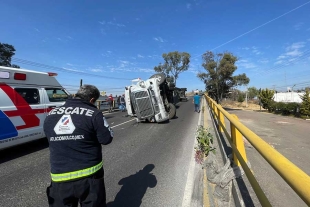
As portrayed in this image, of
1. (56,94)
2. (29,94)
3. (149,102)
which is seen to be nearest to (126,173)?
(29,94)

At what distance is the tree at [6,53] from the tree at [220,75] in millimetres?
31231

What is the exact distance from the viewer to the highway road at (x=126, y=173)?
10.9 ft

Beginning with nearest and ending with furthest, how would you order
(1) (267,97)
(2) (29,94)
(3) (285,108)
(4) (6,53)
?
(2) (29,94) → (3) (285,108) → (1) (267,97) → (4) (6,53)

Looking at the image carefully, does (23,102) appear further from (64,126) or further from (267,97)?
(267,97)

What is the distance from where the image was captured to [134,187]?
3721mm

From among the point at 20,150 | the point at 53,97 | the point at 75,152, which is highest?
the point at 53,97

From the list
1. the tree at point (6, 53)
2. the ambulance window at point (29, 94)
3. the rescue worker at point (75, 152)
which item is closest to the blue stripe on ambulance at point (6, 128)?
the ambulance window at point (29, 94)

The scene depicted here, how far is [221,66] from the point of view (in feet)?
76.3

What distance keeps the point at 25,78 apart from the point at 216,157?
5.61 m

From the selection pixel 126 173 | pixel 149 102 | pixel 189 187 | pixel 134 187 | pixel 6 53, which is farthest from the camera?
pixel 6 53

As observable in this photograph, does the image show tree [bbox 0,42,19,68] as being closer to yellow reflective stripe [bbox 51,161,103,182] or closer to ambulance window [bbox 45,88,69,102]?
ambulance window [bbox 45,88,69,102]

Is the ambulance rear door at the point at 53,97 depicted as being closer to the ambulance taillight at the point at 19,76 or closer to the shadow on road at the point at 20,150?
the ambulance taillight at the point at 19,76

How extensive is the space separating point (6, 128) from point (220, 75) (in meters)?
22.3

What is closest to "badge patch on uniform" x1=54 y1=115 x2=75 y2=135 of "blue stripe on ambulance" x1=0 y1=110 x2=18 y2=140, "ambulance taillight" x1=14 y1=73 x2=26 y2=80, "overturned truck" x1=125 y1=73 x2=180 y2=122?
"blue stripe on ambulance" x1=0 y1=110 x2=18 y2=140
